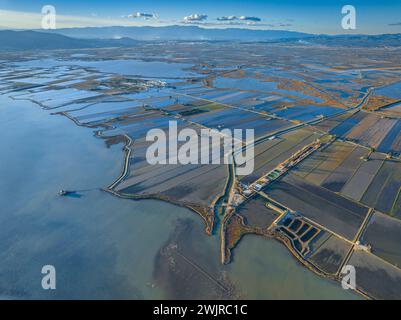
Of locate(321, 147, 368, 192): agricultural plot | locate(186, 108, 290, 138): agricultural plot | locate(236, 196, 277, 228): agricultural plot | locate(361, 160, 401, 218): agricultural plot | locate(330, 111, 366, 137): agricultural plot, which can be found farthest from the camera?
locate(186, 108, 290, 138): agricultural plot

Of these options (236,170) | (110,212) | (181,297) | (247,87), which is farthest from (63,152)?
(247,87)

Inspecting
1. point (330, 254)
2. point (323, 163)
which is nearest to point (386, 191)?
point (323, 163)

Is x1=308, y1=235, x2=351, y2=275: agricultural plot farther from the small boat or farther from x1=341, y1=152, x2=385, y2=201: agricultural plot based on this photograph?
the small boat

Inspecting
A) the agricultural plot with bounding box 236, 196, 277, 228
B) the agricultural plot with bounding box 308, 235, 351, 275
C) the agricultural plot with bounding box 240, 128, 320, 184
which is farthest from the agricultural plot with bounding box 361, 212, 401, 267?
the agricultural plot with bounding box 240, 128, 320, 184

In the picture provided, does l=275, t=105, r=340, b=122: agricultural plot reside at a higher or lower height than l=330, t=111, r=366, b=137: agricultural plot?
higher

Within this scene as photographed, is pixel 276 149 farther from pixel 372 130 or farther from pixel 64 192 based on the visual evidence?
pixel 64 192
